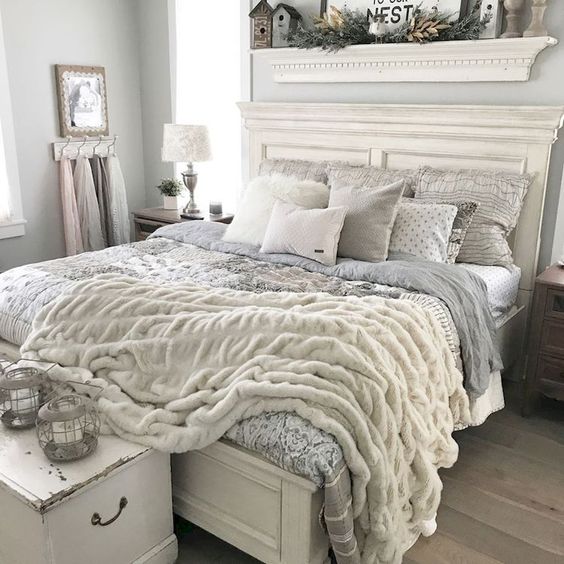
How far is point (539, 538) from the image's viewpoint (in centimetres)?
209

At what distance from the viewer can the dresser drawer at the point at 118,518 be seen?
5.19 ft

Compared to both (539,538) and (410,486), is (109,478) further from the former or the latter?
(539,538)

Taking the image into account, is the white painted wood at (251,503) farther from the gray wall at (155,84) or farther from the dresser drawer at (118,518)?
the gray wall at (155,84)

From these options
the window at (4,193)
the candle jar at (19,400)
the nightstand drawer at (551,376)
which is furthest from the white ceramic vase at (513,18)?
the window at (4,193)

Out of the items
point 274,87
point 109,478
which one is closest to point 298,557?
point 109,478

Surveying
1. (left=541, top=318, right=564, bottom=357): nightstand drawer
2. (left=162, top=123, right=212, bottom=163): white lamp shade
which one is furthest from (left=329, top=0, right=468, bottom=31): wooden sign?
(left=541, top=318, right=564, bottom=357): nightstand drawer

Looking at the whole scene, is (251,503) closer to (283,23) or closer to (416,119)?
(416,119)

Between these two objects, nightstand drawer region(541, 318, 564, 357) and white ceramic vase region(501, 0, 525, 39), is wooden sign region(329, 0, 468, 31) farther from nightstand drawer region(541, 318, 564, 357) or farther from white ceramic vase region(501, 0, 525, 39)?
nightstand drawer region(541, 318, 564, 357)

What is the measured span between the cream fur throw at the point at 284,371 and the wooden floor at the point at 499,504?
252mm

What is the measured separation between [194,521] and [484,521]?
102 cm

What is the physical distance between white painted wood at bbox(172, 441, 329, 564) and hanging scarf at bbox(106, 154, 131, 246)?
2761mm

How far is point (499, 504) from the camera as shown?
2258mm

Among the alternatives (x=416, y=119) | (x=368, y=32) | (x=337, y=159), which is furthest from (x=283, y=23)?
(x=416, y=119)

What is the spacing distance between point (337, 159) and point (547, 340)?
1.55 meters
